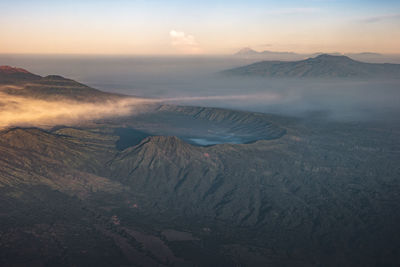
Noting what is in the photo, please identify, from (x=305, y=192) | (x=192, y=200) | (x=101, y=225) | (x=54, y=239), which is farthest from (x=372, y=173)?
(x=54, y=239)

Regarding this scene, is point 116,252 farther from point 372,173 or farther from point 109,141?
point 372,173

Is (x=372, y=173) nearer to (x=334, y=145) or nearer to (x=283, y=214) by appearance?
(x=334, y=145)

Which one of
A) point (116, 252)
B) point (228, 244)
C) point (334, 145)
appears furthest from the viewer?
Result: point (334, 145)

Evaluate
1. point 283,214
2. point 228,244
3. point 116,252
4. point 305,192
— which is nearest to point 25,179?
point 116,252

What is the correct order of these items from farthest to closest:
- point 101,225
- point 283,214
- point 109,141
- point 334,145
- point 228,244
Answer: point 334,145 < point 109,141 < point 283,214 < point 101,225 < point 228,244

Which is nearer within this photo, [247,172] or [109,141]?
[247,172]

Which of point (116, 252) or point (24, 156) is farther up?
Result: point (24, 156)

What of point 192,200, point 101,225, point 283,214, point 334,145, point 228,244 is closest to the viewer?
point 228,244

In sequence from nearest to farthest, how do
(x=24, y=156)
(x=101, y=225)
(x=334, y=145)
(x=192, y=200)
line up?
(x=101, y=225)
(x=192, y=200)
(x=24, y=156)
(x=334, y=145)

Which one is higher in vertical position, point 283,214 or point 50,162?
point 50,162
